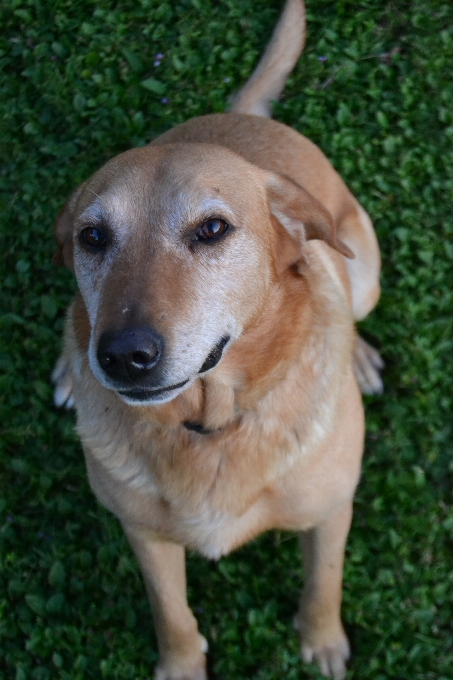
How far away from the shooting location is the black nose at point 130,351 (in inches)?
84.7

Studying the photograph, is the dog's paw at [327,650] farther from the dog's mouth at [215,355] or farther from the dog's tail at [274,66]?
the dog's tail at [274,66]

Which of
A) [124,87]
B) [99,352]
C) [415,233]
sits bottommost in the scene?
[415,233]

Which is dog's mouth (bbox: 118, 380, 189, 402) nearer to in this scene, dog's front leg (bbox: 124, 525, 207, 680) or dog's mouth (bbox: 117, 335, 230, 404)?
dog's mouth (bbox: 117, 335, 230, 404)

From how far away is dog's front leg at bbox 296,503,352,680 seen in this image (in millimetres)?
3195

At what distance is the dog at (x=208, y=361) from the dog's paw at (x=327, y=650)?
0.11 meters

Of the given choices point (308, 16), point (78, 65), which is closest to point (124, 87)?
point (78, 65)

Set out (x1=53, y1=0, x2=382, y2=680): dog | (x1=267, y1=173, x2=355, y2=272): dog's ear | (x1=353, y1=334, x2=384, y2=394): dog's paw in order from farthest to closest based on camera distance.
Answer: (x1=353, y1=334, x2=384, y2=394): dog's paw, (x1=267, y1=173, x2=355, y2=272): dog's ear, (x1=53, y1=0, x2=382, y2=680): dog

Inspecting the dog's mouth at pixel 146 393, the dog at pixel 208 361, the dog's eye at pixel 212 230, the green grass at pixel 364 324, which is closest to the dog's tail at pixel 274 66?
the green grass at pixel 364 324

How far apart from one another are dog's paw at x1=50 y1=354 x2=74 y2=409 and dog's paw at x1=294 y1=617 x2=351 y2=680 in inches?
76.9

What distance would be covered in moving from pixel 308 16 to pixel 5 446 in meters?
3.83

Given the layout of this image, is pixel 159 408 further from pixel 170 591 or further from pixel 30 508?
pixel 30 508

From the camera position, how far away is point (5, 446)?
4.37 m

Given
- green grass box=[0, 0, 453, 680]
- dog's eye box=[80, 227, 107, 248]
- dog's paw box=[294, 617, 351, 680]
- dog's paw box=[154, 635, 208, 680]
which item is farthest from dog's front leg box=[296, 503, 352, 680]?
dog's eye box=[80, 227, 107, 248]

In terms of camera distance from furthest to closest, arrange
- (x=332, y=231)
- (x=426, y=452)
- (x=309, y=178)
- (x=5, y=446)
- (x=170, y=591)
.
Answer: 1. (x=5, y=446)
2. (x=426, y=452)
3. (x=309, y=178)
4. (x=170, y=591)
5. (x=332, y=231)
